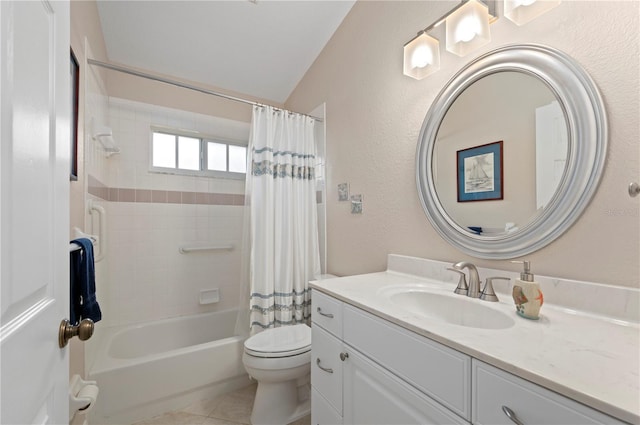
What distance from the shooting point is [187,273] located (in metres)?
2.47

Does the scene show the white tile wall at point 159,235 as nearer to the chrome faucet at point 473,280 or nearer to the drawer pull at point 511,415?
the chrome faucet at point 473,280

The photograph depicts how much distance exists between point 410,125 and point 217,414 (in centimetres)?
214

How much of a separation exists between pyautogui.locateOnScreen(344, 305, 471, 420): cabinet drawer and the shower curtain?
103cm

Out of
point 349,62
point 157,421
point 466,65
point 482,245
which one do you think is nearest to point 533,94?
point 466,65

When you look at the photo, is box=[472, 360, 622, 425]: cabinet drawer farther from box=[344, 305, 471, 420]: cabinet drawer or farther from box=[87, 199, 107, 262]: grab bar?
box=[87, 199, 107, 262]: grab bar

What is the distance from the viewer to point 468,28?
1124mm

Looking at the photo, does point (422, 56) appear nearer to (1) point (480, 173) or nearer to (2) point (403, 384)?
(1) point (480, 173)

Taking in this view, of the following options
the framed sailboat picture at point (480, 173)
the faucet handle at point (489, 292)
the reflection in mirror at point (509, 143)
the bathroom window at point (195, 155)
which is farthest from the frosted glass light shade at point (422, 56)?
the bathroom window at point (195, 155)

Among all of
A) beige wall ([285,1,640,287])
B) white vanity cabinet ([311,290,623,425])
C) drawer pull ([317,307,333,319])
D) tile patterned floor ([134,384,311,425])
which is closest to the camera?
white vanity cabinet ([311,290,623,425])

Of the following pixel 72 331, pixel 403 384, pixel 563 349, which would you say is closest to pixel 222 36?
pixel 72 331

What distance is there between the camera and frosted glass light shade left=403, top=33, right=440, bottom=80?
132cm

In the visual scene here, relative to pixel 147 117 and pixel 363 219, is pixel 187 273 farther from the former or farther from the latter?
pixel 363 219

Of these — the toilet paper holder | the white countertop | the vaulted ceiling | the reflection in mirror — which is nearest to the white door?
the toilet paper holder

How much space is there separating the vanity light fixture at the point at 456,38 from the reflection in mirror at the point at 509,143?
0.17 metres
